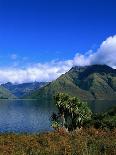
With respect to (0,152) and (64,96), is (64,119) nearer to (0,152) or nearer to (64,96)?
(64,96)

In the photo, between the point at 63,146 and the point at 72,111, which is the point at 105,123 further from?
the point at 63,146

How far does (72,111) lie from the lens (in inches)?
4589

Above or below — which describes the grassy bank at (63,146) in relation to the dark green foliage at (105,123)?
above

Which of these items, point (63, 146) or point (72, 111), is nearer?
point (63, 146)

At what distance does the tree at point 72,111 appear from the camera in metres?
115

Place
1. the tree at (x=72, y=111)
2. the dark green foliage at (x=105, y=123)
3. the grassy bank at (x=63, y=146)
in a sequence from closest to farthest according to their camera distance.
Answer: the grassy bank at (x=63, y=146)
the dark green foliage at (x=105, y=123)
the tree at (x=72, y=111)

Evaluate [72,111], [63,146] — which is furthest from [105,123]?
[63,146]

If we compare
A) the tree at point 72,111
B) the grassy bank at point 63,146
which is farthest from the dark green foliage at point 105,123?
the grassy bank at point 63,146

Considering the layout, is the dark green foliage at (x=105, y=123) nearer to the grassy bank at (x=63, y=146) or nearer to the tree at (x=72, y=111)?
the tree at (x=72, y=111)

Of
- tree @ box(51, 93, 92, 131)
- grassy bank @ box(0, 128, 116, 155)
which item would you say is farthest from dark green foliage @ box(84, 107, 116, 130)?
grassy bank @ box(0, 128, 116, 155)

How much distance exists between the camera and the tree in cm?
11488

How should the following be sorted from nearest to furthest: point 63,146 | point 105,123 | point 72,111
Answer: point 63,146, point 105,123, point 72,111

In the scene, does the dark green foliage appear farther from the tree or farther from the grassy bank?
the grassy bank

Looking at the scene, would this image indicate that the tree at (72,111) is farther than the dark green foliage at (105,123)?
Yes
